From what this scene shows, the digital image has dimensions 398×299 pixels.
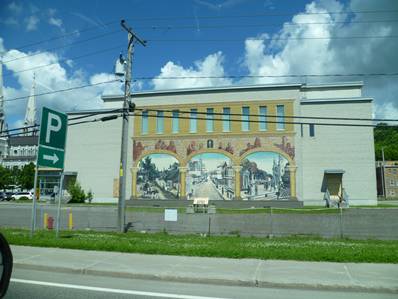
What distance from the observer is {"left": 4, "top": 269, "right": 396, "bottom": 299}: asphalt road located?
681cm

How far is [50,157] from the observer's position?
14523mm

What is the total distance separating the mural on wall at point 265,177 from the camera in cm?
4228

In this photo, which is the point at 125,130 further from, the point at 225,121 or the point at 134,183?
the point at 134,183

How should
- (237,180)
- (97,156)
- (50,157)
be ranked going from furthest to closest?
(97,156)
(237,180)
(50,157)

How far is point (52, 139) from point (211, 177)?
101ft

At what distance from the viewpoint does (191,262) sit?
31.6 ft

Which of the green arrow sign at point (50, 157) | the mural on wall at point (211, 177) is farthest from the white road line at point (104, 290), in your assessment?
the mural on wall at point (211, 177)

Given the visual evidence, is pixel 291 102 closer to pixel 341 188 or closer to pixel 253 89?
pixel 253 89

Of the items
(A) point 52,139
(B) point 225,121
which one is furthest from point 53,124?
(B) point 225,121

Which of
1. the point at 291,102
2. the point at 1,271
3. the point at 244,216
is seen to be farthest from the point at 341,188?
the point at 1,271

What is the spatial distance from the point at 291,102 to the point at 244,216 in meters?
27.3

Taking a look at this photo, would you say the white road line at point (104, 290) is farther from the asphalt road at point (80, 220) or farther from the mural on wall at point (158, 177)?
the mural on wall at point (158, 177)

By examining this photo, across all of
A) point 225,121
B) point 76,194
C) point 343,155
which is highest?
point 225,121

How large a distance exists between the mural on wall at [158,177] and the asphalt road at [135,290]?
122ft
